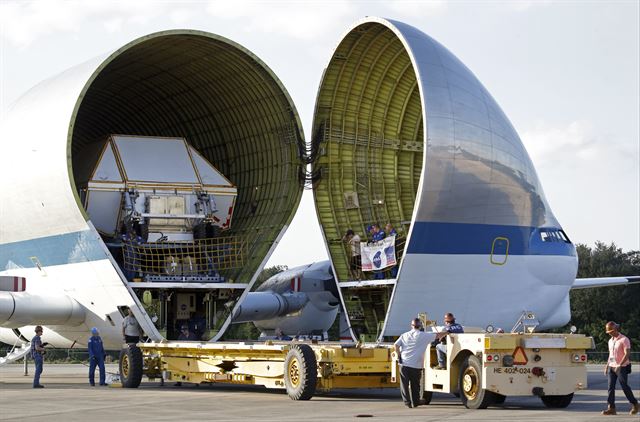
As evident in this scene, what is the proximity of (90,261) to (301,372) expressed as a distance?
7.94 metres

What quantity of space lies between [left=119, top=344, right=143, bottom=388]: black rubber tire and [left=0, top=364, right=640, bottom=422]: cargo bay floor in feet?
1.24

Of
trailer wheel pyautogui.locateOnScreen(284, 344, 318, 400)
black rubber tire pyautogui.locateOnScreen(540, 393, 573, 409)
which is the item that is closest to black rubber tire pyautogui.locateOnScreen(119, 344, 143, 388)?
trailer wheel pyautogui.locateOnScreen(284, 344, 318, 400)

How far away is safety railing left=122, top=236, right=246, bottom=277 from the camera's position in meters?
26.8

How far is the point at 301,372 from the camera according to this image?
62.2 feet

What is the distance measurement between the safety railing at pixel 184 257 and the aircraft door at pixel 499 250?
19.8 feet

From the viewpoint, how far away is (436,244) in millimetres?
25422

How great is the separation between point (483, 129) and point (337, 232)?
4.77 metres

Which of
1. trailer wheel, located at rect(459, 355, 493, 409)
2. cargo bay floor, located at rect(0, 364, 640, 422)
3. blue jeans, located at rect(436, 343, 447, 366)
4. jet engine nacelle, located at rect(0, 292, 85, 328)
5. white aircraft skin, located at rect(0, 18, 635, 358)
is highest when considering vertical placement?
white aircraft skin, located at rect(0, 18, 635, 358)

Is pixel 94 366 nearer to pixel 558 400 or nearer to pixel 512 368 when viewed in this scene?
pixel 512 368

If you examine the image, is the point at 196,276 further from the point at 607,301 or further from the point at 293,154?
the point at 607,301

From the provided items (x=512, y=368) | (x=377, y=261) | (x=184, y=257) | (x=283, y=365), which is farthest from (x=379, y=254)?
(x=512, y=368)

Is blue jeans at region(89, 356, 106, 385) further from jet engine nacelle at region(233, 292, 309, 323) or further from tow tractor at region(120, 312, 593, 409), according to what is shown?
jet engine nacelle at region(233, 292, 309, 323)

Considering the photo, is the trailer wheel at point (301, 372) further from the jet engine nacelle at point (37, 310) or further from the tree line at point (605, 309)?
the tree line at point (605, 309)

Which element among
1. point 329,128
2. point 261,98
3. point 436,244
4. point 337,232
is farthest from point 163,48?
point 436,244
